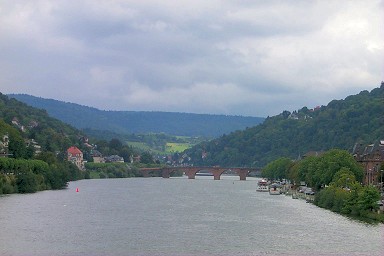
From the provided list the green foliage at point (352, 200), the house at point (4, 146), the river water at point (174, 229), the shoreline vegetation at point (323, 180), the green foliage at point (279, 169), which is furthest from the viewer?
the green foliage at point (279, 169)

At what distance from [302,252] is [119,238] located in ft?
45.9

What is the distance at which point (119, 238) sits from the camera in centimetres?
6197

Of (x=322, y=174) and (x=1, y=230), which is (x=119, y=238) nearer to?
(x=1, y=230)

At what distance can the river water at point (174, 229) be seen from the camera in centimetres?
5688

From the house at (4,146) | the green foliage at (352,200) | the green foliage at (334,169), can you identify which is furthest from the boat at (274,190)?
the house at (4,146)

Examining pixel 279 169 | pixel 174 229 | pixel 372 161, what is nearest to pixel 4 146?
pixel 372 161

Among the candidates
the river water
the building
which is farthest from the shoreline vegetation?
the building

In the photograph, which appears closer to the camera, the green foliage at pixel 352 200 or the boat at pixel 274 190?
the green foliage at pixel 352 200

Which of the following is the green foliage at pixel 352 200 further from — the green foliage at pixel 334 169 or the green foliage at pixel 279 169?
the green foliage at pixel 279 169

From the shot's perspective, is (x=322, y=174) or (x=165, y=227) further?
(x=322, y=174)

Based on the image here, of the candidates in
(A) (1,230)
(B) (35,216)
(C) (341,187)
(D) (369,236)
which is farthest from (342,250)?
(C) (341,187)

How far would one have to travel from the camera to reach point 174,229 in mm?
68688

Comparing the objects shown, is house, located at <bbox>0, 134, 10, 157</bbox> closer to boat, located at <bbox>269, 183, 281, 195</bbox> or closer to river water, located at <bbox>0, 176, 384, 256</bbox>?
river water, located at <bbox>0, 176, 384, 256</bbox>

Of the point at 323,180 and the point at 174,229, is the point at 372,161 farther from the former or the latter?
the point at 174,229
